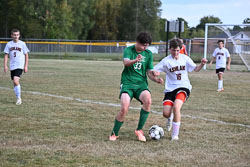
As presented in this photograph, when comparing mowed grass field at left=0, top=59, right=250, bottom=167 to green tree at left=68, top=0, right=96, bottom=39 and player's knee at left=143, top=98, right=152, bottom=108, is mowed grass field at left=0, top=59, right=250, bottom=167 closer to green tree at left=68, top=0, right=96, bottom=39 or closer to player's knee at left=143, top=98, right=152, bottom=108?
player's knee at left=143, top=98, right=152, bottom=108

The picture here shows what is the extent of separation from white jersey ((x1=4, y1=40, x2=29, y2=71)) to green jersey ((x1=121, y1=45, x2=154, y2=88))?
182 inches

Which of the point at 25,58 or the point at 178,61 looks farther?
the point at 25,58

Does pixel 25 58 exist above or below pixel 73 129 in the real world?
above

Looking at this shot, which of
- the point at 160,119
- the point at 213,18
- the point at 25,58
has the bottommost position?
the point at 160,119

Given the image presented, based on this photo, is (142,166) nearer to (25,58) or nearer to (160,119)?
(160,119)

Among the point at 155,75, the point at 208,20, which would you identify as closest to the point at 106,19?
the point at 208,20

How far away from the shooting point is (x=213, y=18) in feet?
363

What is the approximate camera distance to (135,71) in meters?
6.15

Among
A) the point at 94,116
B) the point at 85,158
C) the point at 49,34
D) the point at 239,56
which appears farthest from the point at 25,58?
the point at 49,34

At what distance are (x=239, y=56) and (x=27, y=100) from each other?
Answer: 17.6m

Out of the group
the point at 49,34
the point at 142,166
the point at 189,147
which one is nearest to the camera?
the point at 142,166

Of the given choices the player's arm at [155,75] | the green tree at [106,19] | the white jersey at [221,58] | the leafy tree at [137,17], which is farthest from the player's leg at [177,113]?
the leafy tree at [137,17]

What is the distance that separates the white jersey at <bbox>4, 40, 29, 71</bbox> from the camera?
9.92 m

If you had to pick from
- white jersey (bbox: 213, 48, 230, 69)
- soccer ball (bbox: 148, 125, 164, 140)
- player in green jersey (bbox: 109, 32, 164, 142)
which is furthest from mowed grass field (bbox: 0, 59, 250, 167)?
white jersey (bbox: 213, 48, 230, 69)
